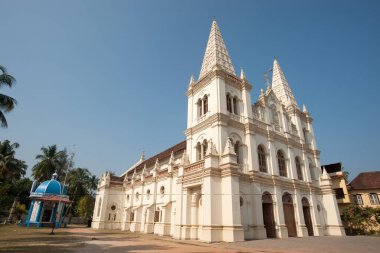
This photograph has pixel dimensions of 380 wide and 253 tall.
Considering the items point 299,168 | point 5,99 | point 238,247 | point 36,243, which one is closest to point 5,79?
point 5,99

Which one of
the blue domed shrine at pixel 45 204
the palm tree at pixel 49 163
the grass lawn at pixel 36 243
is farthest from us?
the palm tree at pixel 49 163

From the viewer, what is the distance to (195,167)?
18391 mm

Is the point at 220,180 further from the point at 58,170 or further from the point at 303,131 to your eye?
the point at 58,170

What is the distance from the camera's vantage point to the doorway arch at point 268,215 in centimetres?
1900

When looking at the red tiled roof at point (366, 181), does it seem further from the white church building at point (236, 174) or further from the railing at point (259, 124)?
the railing at point (259, 124)

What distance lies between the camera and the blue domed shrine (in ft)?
105

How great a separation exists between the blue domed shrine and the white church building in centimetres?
1200

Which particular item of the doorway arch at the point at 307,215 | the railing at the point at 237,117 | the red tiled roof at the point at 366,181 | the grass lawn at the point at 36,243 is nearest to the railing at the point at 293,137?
the doorway arch at the point at 307,215

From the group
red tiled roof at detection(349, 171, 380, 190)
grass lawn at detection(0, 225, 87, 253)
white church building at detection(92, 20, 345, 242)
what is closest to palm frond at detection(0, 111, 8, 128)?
grass lawn at detection(0, 225, 87, 253)

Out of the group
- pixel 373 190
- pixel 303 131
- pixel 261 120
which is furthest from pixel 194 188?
pixel 373 190

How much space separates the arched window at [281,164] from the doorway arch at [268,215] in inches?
156

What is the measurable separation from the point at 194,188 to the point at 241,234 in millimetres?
5007

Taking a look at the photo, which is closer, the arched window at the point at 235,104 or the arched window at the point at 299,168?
the arched window at the point at 235,104

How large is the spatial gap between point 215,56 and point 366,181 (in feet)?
93.0
